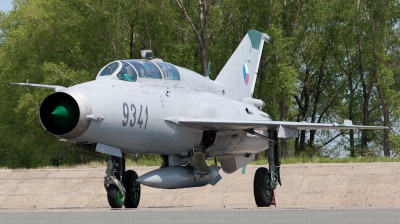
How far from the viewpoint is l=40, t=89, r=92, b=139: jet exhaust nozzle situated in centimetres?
1315

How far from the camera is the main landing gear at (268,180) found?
18406mm

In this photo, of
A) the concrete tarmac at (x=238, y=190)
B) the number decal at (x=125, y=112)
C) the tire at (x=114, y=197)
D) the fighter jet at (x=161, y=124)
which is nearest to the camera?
the fighter jet at (x=161, y=124)

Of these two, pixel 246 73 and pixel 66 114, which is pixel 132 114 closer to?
pixel 66 114

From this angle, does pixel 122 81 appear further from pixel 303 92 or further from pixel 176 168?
pixel 303 92

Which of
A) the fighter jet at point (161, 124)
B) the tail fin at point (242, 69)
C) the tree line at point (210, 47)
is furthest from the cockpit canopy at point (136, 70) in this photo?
the tree line at point (210, 47)

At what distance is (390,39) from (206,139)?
3944 centimetres

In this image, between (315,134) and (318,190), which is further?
(315,134)

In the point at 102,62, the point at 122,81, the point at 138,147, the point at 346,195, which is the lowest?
the point at 346,195

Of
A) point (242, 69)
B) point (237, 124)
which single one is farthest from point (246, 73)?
point (237, 124)

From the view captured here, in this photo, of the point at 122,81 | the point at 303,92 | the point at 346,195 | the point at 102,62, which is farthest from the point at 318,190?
the point at 303,92

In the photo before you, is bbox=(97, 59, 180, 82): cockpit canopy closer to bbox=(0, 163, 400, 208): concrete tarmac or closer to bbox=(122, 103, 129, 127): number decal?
bbox=(122, 103, 129, 127): number decal

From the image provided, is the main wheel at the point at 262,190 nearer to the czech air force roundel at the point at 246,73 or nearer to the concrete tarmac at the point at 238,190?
the czech air force roundel at the point at 246,73

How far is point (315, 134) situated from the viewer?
6331 centimetres

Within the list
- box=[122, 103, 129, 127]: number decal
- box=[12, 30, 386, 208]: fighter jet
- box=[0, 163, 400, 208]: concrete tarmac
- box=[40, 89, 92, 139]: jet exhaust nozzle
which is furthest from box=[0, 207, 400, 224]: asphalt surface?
box=[0, 163, 400, 208]: concrete tarmac
